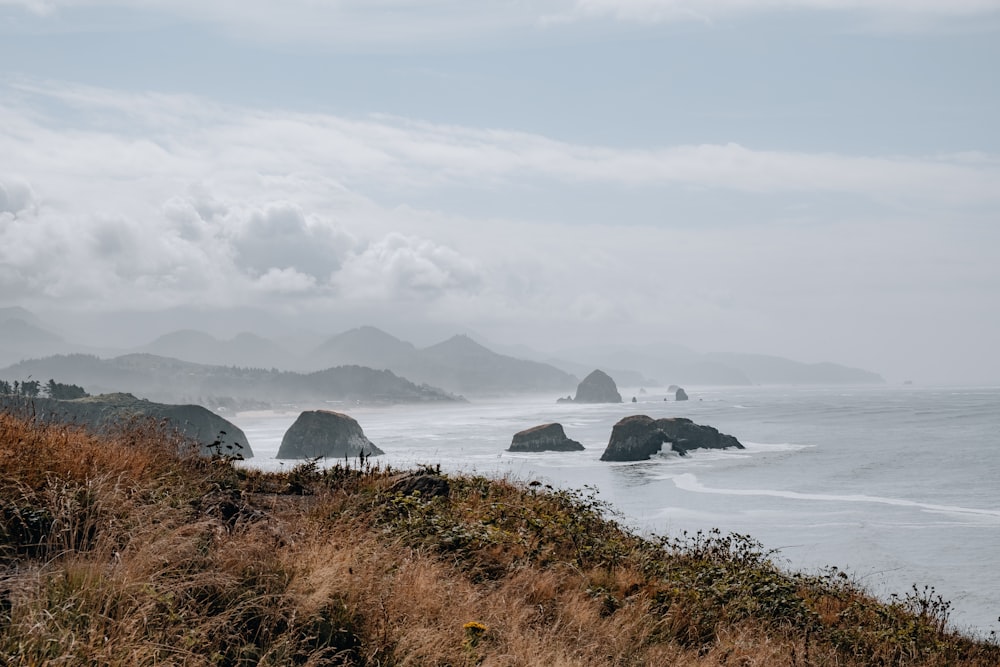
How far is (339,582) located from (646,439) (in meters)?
77.4

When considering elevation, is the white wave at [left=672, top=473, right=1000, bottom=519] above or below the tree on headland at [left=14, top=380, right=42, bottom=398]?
below

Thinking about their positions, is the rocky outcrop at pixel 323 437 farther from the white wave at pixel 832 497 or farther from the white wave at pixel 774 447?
the white wave at pixel 774 447

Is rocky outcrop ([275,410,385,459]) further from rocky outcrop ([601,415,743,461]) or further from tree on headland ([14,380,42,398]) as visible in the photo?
rocky outcrop ([601,415,743,461])

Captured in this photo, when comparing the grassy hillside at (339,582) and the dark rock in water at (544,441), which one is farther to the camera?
the dark rock in water at (544,441)

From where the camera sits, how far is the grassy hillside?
487 centimetres

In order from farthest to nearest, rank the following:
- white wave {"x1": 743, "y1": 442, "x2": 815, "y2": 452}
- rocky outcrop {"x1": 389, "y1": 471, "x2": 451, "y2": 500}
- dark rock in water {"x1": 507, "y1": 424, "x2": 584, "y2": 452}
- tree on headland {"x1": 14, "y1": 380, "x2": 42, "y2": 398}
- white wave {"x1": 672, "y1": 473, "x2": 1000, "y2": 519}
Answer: dark rock in water {"x1": 507, "y1": 424, "x2": 584, "y2": 452} → white wave {"x1": 743, "y1": 442, "x2": 815, "y2": 452} → white wave {"x1": 672, "y1": 473, "x2": 1000, "y2": 519} → tree on headland {"x1": 14, "y1": 380, "x2": 42, "y2": 398} → rocky outcrop {"x1": 389, "y1": 471, "x2": 451, "y2": 500}

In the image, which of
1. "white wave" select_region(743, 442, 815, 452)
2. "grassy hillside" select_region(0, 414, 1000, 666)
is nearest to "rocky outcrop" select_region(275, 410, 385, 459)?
"white wave" select_region(743, 442, 815, 452)

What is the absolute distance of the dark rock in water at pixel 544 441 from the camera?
9119 centimetres

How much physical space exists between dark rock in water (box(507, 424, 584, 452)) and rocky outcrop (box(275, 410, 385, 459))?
19361 millimetres

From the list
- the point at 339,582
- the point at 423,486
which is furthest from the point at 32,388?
the point at 339,582

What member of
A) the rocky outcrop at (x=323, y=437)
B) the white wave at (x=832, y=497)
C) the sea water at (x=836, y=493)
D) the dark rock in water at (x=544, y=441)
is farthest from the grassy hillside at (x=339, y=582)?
the dark rock in water at (x=544, y=441)

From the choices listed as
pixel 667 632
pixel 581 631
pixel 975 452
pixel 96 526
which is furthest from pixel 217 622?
pixel 975 452

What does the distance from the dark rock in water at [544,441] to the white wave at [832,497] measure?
2953cm

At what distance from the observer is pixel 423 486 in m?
11.8
